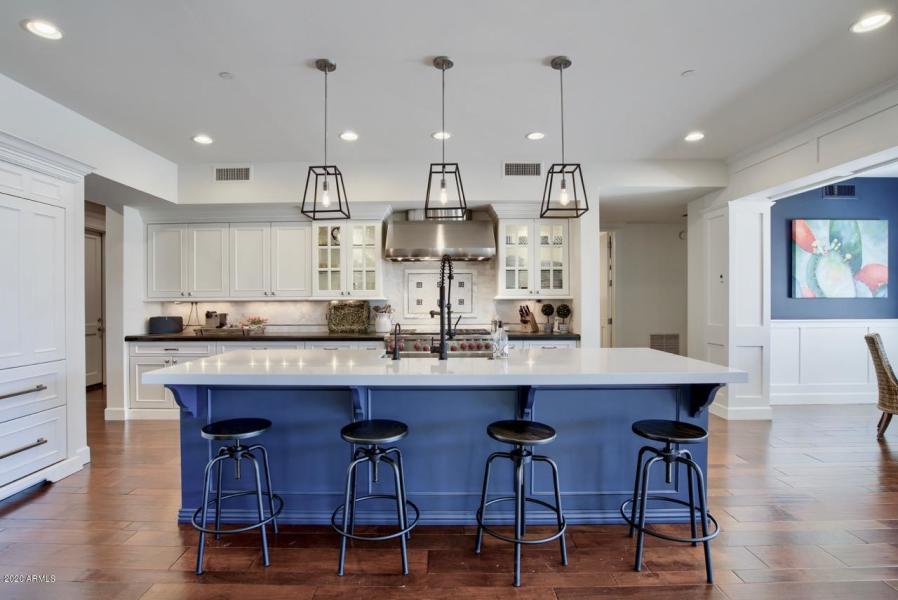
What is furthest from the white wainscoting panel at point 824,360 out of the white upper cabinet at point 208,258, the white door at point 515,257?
the white upper cabinet at point 208,258

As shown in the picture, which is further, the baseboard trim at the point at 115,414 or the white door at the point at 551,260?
the white door at the point at 551,260

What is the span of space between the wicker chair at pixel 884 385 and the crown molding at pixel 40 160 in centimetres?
689

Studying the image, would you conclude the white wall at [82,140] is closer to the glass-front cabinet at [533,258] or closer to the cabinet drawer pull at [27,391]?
the cabinet drawer pull at [27,391]

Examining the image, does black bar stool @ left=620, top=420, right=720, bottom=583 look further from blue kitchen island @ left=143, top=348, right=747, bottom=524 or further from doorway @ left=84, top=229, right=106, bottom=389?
doorway @ left=84, top=229, right=106, bottom=389

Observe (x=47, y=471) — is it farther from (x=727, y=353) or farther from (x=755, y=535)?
(x=727, y=353)

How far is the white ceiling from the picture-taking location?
7.71ft

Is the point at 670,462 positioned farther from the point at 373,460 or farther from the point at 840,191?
the point at 840,191

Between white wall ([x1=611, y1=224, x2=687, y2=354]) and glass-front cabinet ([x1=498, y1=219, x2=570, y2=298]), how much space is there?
2.30 metres

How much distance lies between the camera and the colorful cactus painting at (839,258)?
546 centimetres

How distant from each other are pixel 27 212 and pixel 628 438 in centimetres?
420

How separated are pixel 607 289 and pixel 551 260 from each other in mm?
2446

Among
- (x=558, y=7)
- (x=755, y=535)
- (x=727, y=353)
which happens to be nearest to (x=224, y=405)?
(x=558, y=7)

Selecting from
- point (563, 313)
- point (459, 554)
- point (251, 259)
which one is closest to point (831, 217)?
point (563, 313)

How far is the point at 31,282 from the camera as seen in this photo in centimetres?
314
